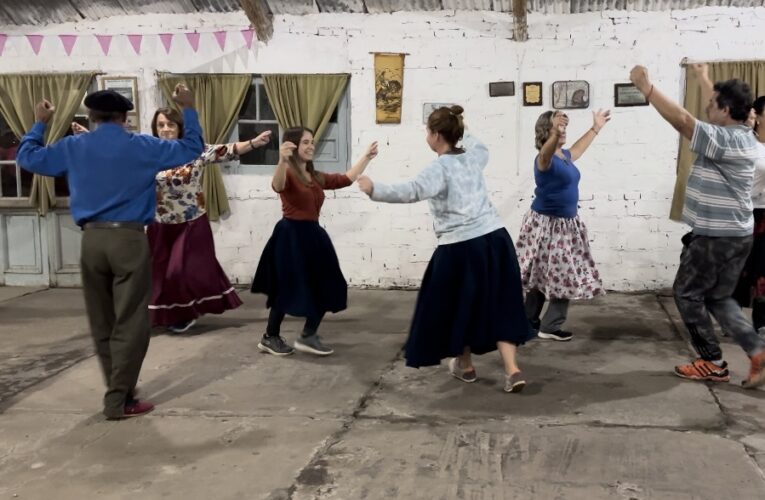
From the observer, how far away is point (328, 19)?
6.20 metres

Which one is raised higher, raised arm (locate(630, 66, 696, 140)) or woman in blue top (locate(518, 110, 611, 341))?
raised arm (locate(630, 66, 696, 140))

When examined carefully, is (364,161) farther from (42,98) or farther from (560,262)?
(42,98)

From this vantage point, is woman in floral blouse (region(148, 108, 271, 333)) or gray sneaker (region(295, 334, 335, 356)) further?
woman in floral blouse (region(148, 108, 271, 333))

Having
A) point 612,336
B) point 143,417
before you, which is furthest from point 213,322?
point 612,336

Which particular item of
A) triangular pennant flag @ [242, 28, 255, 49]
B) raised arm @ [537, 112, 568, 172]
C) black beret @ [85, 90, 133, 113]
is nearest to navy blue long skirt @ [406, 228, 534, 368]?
raised arm @ [537, 112, 568, 172]

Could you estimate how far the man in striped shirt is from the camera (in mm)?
3277

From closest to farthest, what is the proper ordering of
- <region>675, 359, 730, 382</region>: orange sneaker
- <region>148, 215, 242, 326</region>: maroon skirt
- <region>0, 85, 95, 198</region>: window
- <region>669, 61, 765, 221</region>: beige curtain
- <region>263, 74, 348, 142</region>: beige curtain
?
<region>675, 359, 730, 382</region>: orange sneaker
<region>148, 215, 242, 326</region>: maroon skirt
<region>669, 61, 765, 221</region>: beige curtain
<region>263, 74, 348, 142</region>: beige curtain
<region>0, 85, 95, 198</region>: window

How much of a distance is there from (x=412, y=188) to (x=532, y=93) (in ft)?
10.6

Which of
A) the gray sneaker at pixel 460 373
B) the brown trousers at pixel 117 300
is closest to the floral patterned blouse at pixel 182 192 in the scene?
the brown trousers at pixel 117 300

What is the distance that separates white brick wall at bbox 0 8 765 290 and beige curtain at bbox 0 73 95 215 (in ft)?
0.48

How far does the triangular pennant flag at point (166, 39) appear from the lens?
638 cm

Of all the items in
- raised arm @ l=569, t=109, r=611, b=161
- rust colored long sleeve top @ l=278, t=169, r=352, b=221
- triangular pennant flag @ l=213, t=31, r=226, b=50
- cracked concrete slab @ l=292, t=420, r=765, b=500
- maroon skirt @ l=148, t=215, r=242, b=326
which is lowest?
cracked concrete slab @ l=292, t=420, r=765, b=500

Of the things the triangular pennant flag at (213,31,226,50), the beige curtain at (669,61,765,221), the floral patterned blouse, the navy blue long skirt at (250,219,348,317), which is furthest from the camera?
the triangular pennant flag at (213,31,226,50)

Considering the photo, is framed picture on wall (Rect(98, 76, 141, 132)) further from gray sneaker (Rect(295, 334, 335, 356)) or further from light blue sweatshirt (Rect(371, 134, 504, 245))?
light blue sweatshirt (Rect(371, 134, 504, 245))
